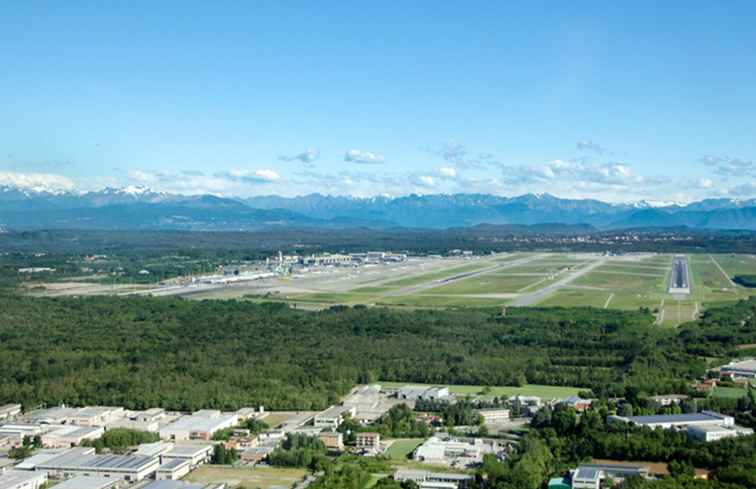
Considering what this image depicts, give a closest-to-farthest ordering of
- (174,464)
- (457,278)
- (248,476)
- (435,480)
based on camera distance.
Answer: (435,480)
(248,476)
(174,464)
(457,278)

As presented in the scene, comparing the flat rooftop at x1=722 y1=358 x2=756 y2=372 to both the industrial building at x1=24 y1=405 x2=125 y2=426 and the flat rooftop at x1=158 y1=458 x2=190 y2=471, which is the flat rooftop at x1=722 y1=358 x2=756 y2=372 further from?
the industrial building at x1=24 y1=405 x2=125 y2=426

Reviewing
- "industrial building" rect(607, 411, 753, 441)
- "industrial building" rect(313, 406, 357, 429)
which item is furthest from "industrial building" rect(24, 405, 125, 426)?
"industrial building" rect(607, 411, 753, 441)

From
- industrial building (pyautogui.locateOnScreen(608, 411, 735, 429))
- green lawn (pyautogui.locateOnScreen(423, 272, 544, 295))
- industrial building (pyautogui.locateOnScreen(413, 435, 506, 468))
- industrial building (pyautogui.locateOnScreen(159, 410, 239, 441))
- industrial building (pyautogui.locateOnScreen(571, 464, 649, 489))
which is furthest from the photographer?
green lawn (pyautogui.locateOnScreen(423, 272, 544, 295))

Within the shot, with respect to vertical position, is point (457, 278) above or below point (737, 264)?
above

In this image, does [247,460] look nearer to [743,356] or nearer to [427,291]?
[743,356]

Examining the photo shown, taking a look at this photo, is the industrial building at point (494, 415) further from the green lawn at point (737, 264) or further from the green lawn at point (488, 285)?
the green lawn at point (737, 264)

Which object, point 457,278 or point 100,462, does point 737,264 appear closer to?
point 457,278

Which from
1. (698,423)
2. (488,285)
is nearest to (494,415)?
(698,423)
